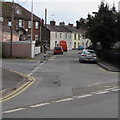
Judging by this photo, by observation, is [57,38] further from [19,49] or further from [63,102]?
[63,102]

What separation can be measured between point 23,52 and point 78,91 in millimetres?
25888

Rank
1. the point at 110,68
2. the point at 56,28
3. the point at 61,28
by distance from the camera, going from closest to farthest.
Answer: the point at 110,68
the point at 56,28
the point at 61,28

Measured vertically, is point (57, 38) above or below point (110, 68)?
above

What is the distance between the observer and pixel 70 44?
99.9m

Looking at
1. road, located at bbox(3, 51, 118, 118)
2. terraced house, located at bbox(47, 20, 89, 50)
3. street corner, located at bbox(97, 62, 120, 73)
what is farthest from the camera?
terraced house, located at bbox(47, 20, 89, 50)

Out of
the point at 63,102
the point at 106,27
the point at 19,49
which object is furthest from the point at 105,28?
the point at 63,102

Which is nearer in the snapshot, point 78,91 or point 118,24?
point 78,91

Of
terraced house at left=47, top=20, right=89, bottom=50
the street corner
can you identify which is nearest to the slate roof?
terraced house at left=47, top=20, right=89, bottom=50

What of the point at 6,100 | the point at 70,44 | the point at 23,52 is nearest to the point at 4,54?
the point at 23,52

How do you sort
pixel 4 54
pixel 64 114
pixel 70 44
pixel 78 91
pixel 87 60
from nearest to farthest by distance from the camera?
1. pixel 64 114
2. pixel 78 91
3. pixel 87 60
4. pixel 4 54
5. pixel 70 44

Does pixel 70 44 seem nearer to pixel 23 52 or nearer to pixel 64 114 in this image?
pixel 23 52

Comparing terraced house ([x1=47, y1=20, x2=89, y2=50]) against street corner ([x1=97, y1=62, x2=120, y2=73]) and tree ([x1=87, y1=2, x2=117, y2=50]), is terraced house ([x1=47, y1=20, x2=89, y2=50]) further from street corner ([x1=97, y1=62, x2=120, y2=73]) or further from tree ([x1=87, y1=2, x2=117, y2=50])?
street corner ([x1=97, y1=62, x2=120, y2=73])

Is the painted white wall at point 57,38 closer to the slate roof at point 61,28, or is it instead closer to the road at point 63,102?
the slate roof at point 61,28

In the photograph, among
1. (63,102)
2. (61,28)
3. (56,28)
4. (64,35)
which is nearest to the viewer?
(63,102)
